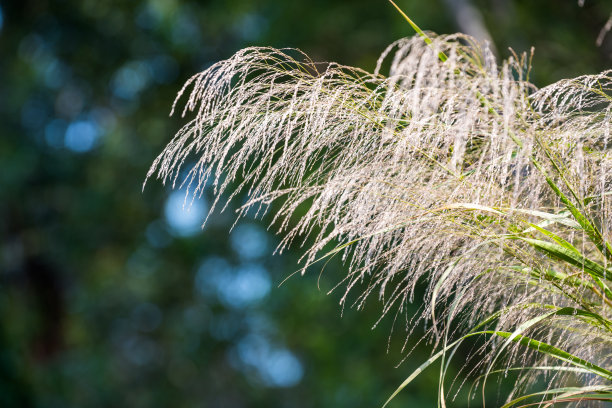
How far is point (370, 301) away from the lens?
883cm

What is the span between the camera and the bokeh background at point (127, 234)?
11.1 meters

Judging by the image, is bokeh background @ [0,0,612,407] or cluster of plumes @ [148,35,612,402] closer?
cluster of plumes @ [148,35,612,402]

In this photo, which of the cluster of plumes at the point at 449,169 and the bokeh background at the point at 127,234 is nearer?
the cluster of plumes at the point at 449,169

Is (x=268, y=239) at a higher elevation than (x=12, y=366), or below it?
higher

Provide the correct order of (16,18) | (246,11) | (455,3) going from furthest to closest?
(16,18)
(246,11)
(455,3)

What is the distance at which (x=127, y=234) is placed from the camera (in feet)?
42.9

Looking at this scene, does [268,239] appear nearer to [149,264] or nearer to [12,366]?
[149,264]

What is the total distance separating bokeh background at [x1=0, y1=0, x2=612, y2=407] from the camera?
11141 mm

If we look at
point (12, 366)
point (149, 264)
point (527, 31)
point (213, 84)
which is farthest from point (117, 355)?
point (213, 84)

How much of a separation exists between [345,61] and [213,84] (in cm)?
774

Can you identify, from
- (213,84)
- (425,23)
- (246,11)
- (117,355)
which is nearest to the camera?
(213,84)

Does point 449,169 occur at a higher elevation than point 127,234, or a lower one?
higher

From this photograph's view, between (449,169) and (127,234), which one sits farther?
(127,234)

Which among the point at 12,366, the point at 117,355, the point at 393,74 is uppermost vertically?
the point at 393,74
